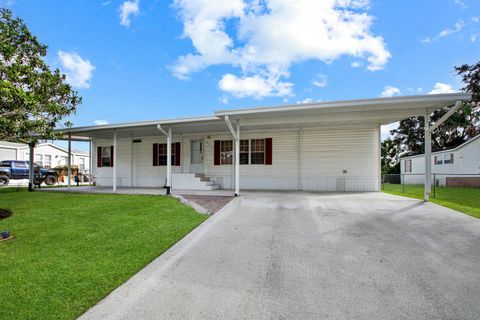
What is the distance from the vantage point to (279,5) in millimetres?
9328

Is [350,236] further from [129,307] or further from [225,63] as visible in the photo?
[225,63]

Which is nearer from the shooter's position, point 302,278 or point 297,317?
point 297,317

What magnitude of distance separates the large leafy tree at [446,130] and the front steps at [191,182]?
1903cm

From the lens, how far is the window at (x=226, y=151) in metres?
12.1

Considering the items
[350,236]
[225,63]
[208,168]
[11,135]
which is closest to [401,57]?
[225,63]

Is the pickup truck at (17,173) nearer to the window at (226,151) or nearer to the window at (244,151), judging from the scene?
the window at (226,151)

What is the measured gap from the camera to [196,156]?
12695 mm

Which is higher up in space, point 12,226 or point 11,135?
point 11,135

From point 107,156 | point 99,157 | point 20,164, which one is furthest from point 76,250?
point 20,164

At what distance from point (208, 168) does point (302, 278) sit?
9720mm

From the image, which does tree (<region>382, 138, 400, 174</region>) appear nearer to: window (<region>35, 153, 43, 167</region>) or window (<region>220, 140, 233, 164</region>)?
window (<region>220, 140, 233, 164</region>)

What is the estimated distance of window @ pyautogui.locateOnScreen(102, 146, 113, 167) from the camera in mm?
14309

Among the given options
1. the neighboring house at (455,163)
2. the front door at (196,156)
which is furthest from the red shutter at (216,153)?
the neighboring house at (455,163)

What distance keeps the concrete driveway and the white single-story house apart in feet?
13.9
